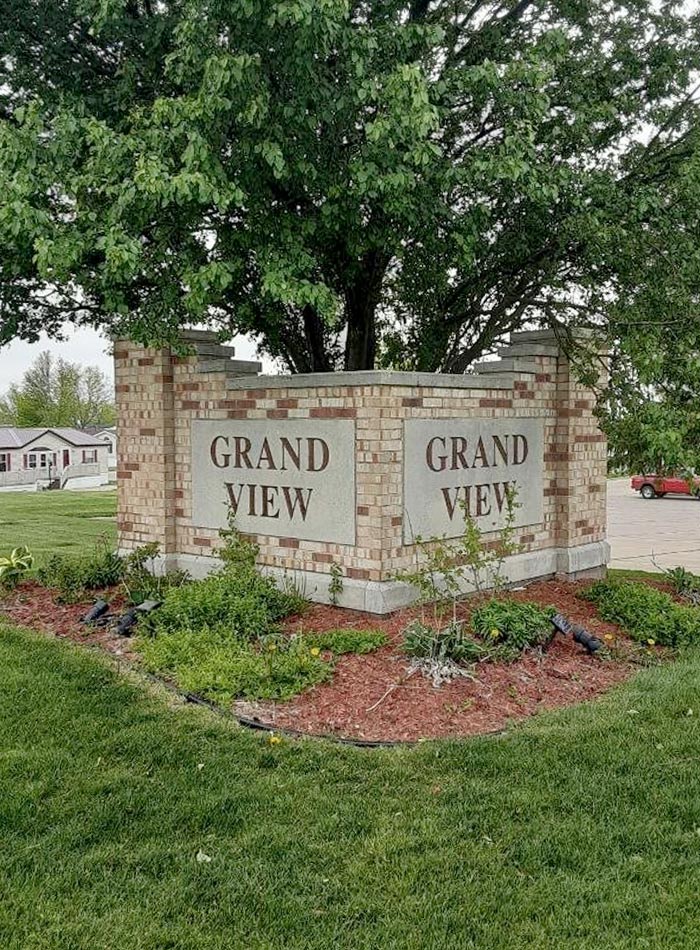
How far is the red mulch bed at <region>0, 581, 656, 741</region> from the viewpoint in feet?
15.9

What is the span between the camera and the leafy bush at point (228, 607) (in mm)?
6441

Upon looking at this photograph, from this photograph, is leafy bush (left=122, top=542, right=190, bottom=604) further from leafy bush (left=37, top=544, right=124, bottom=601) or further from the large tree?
the large tree

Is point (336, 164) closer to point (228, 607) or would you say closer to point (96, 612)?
point (228, 607)

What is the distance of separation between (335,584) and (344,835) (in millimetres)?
3459

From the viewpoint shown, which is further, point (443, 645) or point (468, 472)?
point (468, 472)

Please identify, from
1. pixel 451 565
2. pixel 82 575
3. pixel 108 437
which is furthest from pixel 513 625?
pixel 108 437

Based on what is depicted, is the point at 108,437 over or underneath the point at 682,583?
over

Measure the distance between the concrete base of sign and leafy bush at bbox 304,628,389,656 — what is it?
53 centimetres

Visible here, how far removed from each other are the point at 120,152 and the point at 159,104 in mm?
416

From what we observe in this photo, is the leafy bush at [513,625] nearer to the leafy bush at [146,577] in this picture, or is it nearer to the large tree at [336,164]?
the large tree at [336,164]

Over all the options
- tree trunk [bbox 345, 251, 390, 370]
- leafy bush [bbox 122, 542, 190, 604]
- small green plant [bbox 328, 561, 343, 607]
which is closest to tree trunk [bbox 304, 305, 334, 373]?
tree trunk [bbox 345, 251, 390, 370]

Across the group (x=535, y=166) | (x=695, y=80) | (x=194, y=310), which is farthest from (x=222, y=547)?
(x=695, y=80)

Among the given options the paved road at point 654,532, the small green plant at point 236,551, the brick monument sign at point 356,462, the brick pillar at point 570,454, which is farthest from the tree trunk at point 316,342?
the paved road at point 654,532

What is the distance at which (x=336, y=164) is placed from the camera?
6.86 metres
